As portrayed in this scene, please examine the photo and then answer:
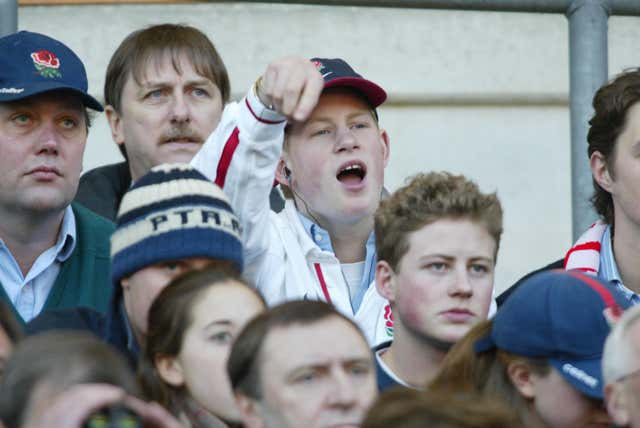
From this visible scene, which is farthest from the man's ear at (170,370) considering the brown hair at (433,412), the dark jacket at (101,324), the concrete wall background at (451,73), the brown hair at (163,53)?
the concrete wall background at (451,73)

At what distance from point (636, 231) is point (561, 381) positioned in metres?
1.45

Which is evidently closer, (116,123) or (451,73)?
(116,123)

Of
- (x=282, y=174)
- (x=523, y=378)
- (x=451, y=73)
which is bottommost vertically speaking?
(x=523, y=378)

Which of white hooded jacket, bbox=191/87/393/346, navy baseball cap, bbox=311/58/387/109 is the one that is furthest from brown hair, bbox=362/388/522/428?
navy baseball cap, bbox=311/58/387/109

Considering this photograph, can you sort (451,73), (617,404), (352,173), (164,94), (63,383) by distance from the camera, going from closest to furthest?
1. (63,383)
2. (617,404)
3. (352,173)
4. (164,94)
5. (451,73)

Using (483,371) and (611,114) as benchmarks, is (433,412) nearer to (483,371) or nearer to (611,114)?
(483,371)

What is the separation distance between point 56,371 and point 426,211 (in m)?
1.67

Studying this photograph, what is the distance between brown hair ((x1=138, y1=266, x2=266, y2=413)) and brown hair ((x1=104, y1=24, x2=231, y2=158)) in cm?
138

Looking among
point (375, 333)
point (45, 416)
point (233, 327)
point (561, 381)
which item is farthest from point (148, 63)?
point (45, 416)

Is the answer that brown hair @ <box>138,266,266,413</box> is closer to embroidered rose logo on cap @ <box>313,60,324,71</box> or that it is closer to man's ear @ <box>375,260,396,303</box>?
man's ear @ <box>375,260,396,303</box>

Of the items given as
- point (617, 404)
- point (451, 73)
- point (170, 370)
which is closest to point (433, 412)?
point (617, 404)

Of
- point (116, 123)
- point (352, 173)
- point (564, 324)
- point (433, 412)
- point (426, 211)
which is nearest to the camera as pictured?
point (433, 412)

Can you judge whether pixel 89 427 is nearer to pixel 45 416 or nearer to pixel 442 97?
pixel 45 416

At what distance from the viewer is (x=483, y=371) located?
12.6 feet
